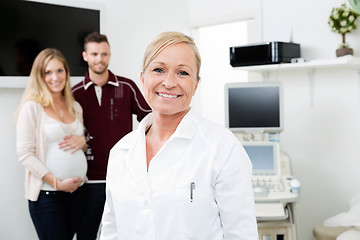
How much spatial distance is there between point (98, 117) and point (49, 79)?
39cm

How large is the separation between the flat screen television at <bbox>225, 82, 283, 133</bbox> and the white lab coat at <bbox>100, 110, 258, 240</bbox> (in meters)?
1.58

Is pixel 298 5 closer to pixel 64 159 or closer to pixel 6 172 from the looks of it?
pixel 64 159

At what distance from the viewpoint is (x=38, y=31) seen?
9.08 feet

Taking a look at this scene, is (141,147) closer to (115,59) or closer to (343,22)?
(343,22)

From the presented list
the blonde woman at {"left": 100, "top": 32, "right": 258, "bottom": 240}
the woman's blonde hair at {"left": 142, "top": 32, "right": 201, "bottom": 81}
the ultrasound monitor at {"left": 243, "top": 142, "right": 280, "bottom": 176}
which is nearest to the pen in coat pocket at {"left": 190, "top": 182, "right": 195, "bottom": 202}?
the blonde woman at {"left": 100, "top": 32, "right": 258, "bottom": 240}

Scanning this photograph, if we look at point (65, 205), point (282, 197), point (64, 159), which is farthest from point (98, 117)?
point (282, 197)

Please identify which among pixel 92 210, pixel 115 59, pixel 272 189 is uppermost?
pixel 115 59

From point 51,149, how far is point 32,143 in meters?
0.12

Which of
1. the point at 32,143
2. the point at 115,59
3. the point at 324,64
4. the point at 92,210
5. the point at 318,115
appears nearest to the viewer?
the point at 32,143

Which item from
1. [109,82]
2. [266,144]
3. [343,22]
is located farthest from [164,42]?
[343,22]

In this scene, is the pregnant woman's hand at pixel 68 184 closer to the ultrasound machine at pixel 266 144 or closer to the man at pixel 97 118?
the man at pixel 97 118

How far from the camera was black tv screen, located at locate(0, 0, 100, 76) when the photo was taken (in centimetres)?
263

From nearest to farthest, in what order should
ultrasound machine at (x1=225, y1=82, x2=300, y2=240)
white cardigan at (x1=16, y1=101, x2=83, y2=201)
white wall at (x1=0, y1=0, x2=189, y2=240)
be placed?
white cardigan at (x1=16, y1=101, x2=83, y2=201) → ultrasound machine at (x1=225, y1=82, x2=300, y2=240) → white wall at (x1=0, y1=0, x2=189, y2=240)

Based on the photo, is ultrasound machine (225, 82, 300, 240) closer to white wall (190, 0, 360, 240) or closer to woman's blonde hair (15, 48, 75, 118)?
white wall (190, 0, 360, 240)
